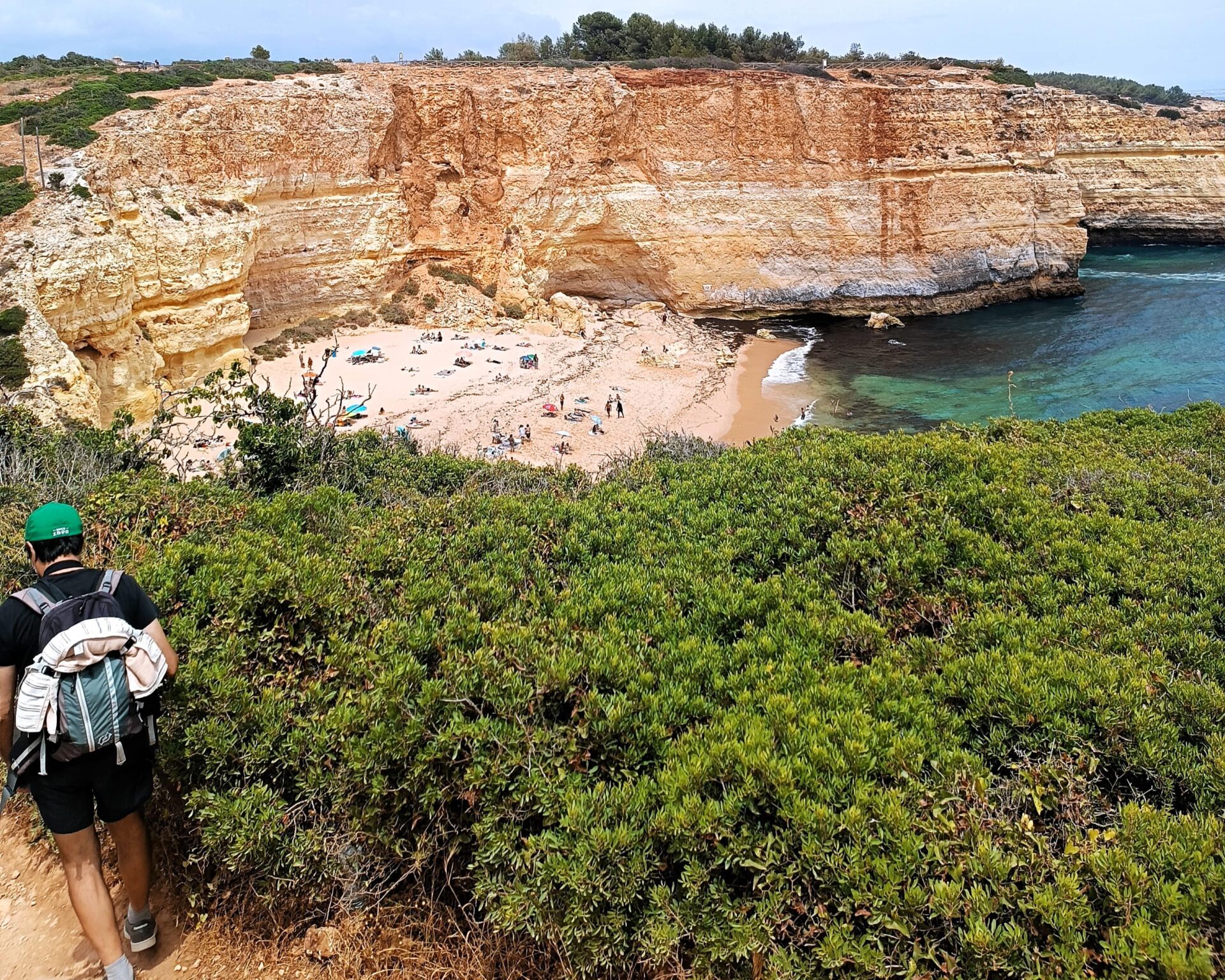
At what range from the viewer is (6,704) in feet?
11.0

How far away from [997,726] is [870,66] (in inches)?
2089

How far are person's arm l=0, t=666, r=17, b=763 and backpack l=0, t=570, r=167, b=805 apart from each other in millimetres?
123

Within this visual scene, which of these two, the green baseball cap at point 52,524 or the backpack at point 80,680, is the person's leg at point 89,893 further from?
the green baseball cap at point 52,524

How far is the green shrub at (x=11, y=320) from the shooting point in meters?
14.6

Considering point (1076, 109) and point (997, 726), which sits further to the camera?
point (1076, 109)

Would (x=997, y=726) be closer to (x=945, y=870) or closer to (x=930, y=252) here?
(x=945, y=870)

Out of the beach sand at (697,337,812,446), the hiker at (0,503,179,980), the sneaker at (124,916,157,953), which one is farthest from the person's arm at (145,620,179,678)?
the beach sand at (697,337,812,446)

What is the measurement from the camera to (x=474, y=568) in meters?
5.14

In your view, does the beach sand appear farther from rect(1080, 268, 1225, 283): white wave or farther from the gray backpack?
rect(1080, 268, 1225, 283): white wave

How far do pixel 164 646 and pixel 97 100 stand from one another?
2945cm

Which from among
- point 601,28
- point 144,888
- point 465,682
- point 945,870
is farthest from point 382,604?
point 601,28

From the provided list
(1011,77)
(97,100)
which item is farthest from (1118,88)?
(97,100)

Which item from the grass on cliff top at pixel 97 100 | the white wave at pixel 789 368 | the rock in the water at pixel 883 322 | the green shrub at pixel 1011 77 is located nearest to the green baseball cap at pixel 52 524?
the grass on cliff top at pixel 97 100

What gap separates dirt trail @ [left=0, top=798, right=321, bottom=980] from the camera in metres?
3.62
